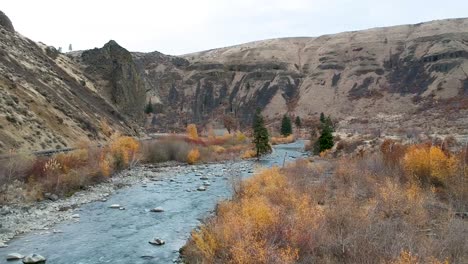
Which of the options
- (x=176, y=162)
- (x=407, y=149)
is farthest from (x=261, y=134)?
(x=407, y=149)

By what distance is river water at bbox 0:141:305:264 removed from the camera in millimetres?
16875

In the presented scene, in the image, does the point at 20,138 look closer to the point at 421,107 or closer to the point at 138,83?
the point at 138,83

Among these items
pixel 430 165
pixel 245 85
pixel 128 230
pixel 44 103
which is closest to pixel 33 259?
pixel 128 230

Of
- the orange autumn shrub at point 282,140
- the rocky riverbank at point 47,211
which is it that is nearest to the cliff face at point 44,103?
the rocky riverbank at point 47,211

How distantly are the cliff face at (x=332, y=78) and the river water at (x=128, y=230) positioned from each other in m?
82.6

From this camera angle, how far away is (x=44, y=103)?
152 feet

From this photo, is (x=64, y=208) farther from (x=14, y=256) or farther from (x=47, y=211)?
(x=14, y=256)

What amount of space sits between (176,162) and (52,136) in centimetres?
1622

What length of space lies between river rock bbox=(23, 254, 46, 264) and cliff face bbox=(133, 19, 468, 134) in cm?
9541

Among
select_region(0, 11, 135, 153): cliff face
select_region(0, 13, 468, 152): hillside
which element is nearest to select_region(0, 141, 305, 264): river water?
select_region(0, 11, 135, 153): cliff face

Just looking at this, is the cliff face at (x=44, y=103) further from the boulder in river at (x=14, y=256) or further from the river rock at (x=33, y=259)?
the river rock at (x=33, y=259)

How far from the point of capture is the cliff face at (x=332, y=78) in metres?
119

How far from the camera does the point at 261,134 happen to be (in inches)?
2297

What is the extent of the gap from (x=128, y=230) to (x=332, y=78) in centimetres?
12930
